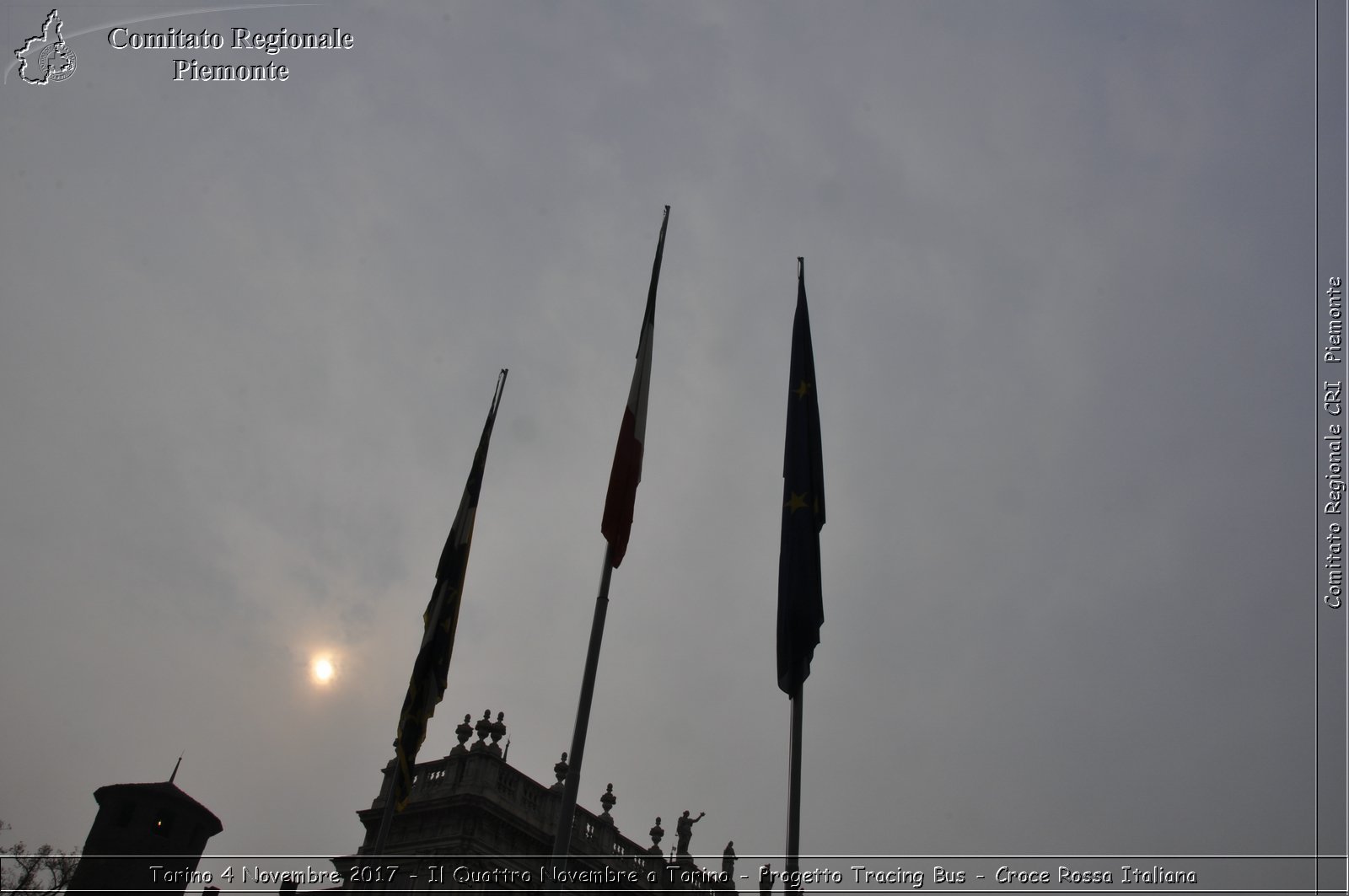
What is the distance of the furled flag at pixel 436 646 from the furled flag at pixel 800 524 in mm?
9063

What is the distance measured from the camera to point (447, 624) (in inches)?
855

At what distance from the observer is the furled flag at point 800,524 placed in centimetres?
1589

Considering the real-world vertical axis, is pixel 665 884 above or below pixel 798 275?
below

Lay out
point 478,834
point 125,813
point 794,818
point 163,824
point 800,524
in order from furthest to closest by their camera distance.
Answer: point 163,824
point 125,813
point 478,834
point 800,524
point 794,818

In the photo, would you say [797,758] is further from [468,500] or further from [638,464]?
[468,500]

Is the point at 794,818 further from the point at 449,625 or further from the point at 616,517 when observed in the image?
the point at 449,625

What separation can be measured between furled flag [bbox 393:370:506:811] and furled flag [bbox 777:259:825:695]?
906cm

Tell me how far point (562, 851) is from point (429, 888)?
12.5m

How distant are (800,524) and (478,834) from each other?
14487 mm

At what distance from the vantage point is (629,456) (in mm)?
17922

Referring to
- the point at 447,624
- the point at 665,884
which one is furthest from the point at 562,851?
the point at 665,884

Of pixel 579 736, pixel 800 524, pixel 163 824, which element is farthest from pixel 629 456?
pixel 163 824

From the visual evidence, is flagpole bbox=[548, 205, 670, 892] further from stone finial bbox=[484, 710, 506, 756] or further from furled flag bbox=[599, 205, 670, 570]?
stone finial bbox=[484, 710, 506, 756]

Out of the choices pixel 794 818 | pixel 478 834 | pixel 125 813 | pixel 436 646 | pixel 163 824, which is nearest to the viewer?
pixel 794 818
